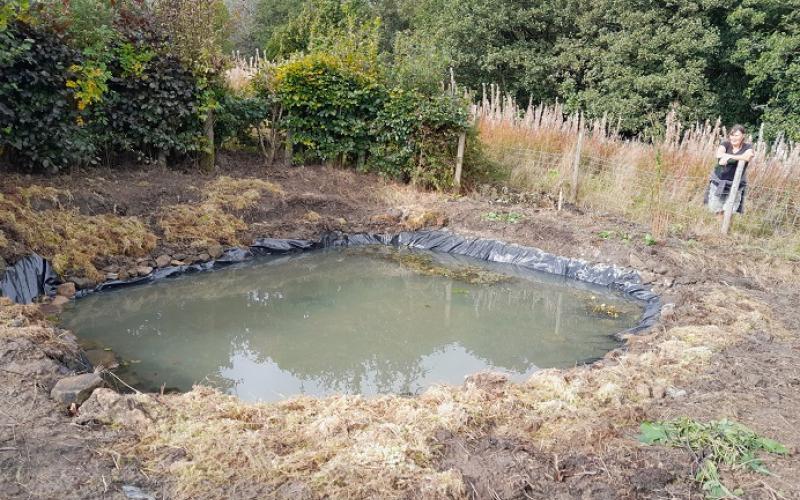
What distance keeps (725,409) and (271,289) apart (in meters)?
4.42

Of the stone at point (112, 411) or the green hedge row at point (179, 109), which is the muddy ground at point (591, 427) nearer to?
the stone at point (112, 411)

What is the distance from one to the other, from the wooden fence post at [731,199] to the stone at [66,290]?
7.18 meters

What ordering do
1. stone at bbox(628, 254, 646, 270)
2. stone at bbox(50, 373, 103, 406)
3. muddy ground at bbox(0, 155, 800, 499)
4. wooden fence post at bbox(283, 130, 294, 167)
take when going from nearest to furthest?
muddy ground at bbox(0, 155, 800, 499), stone at bbox(50, 373, 103, 406), stone at bbox(628, 254, 646, 270), wooden fence post at bbox(283, 130, 294, 167)

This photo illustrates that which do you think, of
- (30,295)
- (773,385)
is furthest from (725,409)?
(30,295)

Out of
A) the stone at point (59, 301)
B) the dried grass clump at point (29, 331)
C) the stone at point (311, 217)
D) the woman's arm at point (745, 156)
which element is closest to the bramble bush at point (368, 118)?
the stone at point (311, 217)

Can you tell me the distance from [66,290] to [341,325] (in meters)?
2.59

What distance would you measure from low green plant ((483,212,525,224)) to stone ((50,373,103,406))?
571 cm

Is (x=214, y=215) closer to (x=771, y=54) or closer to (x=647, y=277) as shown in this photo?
(x=647, y=277)

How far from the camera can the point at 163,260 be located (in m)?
6.32

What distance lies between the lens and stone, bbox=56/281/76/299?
215 inches

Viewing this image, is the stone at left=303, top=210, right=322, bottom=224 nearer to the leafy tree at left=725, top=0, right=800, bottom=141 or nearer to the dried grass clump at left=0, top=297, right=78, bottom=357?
the dried grass clump at left=0, top=297, right=78, bottom=357

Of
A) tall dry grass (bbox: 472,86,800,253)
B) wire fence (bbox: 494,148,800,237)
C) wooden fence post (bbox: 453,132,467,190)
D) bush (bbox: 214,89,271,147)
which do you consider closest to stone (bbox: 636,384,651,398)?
tall dry grass (bbox: 472,86,800,253)

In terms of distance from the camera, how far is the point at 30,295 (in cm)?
519

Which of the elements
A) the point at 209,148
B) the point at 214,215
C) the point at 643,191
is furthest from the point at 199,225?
the point at 643,191
